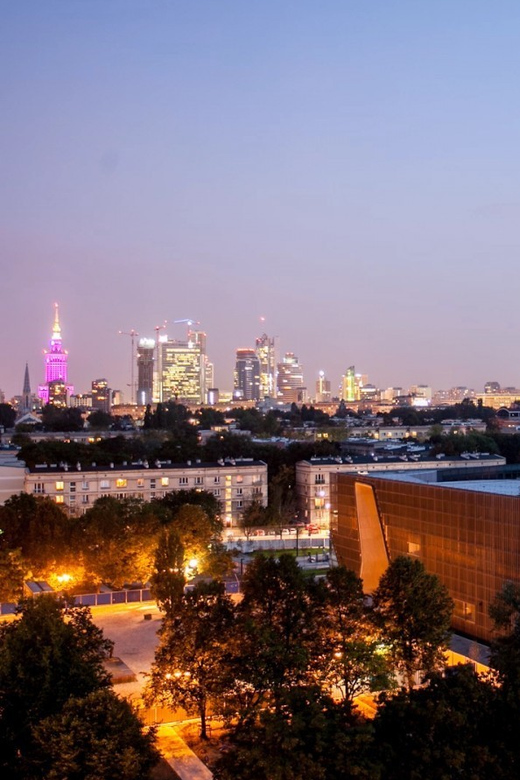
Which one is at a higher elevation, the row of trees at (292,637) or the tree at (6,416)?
the tree at (6,416)

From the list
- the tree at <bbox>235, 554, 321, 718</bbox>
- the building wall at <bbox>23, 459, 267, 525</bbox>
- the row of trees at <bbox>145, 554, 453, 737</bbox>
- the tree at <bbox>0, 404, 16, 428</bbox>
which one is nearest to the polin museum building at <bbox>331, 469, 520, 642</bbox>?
the row of trees at <bbox>145, 554, 453, 737</bbox>

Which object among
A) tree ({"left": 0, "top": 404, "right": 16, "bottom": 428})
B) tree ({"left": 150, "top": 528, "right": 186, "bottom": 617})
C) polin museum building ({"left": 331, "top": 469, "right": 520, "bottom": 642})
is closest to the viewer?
tree ({"left": 150, "top": 528, "right": 186, "bottom": 617})

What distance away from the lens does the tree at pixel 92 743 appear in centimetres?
1162

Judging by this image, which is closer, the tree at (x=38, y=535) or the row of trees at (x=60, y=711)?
the row of trees at (x=60, y=711)

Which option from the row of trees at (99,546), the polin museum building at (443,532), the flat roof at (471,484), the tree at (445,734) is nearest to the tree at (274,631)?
the tree at (445,734)

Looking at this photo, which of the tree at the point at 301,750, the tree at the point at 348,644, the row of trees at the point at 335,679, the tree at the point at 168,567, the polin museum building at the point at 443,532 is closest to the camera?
the tree at the point at 301,750

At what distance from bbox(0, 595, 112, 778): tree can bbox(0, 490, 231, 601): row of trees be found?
9.20m

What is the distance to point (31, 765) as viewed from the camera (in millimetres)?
12133

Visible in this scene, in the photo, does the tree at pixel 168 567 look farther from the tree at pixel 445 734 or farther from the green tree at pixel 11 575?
the tree at pixel 445 734

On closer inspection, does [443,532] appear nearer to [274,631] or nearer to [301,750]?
[274,631]

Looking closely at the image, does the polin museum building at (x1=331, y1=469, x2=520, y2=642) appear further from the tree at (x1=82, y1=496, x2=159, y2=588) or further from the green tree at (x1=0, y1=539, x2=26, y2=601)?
the green tree at (x1=0, y1=539, x2=26, y2=601)

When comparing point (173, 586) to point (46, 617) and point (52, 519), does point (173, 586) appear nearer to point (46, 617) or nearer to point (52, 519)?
point (46, 617)

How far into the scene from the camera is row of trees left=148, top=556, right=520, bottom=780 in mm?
12180

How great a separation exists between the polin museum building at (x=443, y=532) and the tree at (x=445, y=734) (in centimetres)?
735
